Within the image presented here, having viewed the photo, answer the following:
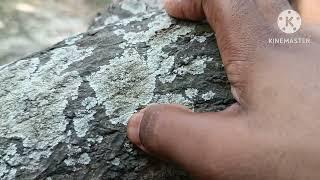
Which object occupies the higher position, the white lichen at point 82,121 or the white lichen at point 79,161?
the white lichen at point 82,121

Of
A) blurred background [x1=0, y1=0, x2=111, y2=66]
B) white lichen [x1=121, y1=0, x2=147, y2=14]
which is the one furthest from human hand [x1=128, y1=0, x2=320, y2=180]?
blurred background [x1=0, y1=0, x2=111, y2=66]

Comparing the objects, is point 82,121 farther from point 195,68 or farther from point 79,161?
point 195,68

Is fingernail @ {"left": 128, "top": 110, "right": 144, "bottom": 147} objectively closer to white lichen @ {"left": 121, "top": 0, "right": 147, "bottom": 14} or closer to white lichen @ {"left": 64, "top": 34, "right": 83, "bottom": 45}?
white lichen @ {"left": 64, "top": 34, "right": 83, "bottom": 45}

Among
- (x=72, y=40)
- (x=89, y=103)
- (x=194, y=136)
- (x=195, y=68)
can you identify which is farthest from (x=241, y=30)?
(x=72, y=40)

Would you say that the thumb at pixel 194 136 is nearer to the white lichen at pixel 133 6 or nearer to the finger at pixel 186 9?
the finger at pixel 186 9

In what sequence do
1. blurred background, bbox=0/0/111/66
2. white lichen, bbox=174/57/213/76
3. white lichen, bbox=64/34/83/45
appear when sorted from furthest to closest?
1. blurred background, bbox=0/0/111/66
2. white lichen, bbox=64/34/83/45
3. white lichen, bbox=174/57/213/76

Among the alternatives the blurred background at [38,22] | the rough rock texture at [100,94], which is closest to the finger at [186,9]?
the rough rock texture at [100,94]

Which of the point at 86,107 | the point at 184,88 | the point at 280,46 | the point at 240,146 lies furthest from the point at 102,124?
the point at 280,46
